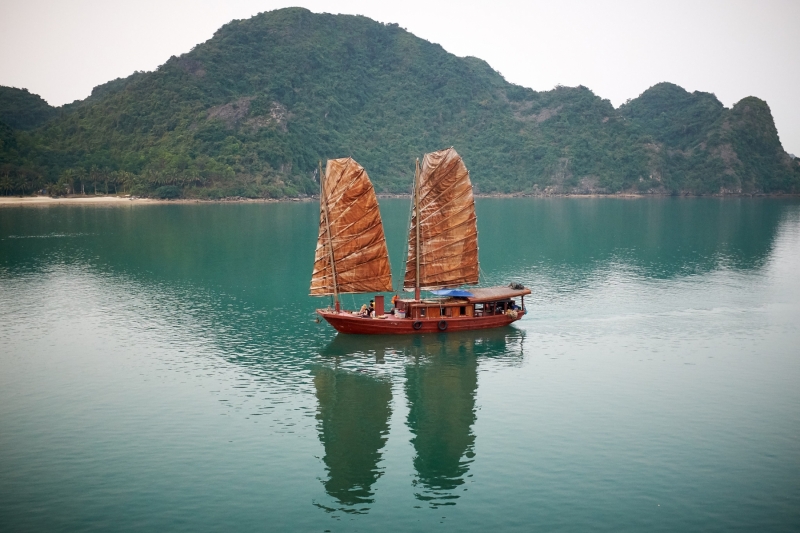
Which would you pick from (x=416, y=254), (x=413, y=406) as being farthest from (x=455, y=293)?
(x=413, y=406)

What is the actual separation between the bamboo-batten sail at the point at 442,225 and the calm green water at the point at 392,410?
4356 mm

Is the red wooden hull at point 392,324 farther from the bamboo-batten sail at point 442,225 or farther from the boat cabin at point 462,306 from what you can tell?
the bamboo-batten sail at point 442,225

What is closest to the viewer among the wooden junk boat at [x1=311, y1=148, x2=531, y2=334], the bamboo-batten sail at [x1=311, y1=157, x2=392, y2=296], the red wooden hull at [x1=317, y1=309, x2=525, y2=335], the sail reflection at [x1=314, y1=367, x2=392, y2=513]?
the sail reflection at [x1=314, y1=367, x2=392, y2=513]

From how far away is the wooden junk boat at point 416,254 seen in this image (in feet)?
134

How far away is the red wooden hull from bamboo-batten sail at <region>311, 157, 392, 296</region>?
191 centimetres

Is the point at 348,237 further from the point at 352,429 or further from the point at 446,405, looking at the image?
the point at 352,429

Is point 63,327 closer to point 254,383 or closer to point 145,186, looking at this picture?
point 254,383

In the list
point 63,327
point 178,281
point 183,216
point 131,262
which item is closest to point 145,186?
point 183,216

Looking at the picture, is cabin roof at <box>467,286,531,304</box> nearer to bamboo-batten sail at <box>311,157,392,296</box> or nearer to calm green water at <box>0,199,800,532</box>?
calm green water at <box>0,199,800,532</box>

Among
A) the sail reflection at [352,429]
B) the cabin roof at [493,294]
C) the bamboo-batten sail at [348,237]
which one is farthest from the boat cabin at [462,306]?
the sail reflection at [352,429]

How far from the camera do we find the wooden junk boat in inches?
1610

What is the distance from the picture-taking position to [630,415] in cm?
2959

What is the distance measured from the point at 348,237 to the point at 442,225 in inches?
240

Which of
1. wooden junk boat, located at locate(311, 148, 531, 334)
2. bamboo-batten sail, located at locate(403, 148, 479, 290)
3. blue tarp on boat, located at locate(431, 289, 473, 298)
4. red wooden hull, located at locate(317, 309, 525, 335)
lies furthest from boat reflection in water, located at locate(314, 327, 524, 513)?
bamboo-batten sail, located at locate(403, 148, 479, 290)
